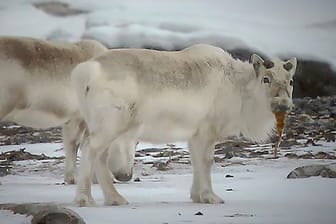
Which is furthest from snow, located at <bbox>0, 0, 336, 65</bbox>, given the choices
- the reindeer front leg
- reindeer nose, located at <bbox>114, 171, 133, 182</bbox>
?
reindeer nose, located at <bbox>114, 171, 133, 182</bbox>

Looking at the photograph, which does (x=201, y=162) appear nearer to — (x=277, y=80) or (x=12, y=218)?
(x=277, y=80)

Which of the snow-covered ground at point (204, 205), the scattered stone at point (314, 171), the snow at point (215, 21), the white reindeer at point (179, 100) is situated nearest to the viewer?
the snow-covered ground at point (204, 205)

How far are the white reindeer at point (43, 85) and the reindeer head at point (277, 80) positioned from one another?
2.10 ft

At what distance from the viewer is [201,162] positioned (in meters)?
2.48

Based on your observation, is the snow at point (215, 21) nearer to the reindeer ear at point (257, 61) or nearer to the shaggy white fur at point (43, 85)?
the reindeer ear at point (257, 61)

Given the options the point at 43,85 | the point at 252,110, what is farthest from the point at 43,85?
the point at 252,110

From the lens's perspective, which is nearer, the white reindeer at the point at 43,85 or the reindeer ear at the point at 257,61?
the reindeer ear at the point at 257,61

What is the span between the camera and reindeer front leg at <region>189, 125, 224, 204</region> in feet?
8.04

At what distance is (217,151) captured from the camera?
268 cm

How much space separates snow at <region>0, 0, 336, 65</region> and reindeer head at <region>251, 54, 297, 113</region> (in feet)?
0.28

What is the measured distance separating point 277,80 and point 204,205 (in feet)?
1.73

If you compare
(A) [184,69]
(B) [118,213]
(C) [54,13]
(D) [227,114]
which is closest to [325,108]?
(D) [227,114]

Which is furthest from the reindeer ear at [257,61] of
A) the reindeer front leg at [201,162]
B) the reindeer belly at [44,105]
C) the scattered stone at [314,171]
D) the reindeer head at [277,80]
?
the reindeer belly at [44,105]

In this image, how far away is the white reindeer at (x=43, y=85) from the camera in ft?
8.85
